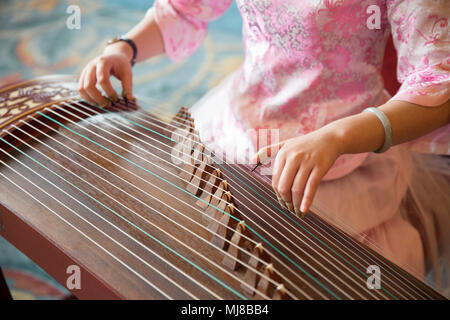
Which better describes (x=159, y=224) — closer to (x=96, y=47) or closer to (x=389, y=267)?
(x=389, y=267)

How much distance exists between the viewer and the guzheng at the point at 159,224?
0.68 metres

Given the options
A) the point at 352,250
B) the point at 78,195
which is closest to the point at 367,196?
the point at 352,250

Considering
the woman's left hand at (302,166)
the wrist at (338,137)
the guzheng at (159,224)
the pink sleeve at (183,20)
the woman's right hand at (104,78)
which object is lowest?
the guzheng at (159,224)

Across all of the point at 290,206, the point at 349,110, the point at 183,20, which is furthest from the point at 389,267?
the point at 183,20

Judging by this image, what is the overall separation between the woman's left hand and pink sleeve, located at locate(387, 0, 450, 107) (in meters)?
0.22

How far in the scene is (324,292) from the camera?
2.22 ft

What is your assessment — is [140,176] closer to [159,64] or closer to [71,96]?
[71,96]

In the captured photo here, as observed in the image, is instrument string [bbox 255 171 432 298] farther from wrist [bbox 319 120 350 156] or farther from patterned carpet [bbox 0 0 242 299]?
patterned carpet [bbox 0 0 242 299]

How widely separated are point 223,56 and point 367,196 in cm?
185

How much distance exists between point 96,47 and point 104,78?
189 cm

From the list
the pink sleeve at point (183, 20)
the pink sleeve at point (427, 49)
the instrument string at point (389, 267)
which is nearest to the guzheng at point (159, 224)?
the instrument string at point (389, 267)

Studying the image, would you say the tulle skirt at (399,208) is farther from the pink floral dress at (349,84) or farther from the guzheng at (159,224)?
the guzheng at (159,224)

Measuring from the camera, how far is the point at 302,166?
71 centimetres

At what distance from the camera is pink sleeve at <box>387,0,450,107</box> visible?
0.78 metres
